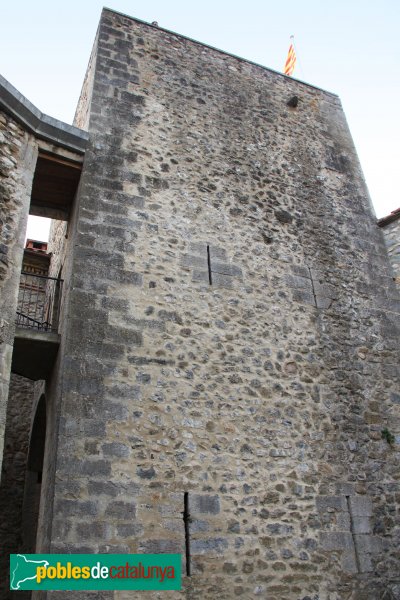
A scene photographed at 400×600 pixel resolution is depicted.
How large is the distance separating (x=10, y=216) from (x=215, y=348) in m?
2.35

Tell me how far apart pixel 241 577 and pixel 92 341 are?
2.45 meters

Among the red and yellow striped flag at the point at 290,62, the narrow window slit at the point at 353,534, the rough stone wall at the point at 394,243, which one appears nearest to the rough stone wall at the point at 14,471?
the narrow window slit at the point at 353,534

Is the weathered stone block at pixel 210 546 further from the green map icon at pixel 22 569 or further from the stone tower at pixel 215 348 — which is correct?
the green map icon at pixel 22 569

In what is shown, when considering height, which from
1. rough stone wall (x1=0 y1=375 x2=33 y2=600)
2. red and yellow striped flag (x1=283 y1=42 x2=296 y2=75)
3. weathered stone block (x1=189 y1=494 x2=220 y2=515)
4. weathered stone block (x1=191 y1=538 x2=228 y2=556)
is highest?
red and yellow striped flag (x1=283 y1=42 x2=296 y2=75)

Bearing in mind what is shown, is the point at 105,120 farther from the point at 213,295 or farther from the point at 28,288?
the point at 28,288

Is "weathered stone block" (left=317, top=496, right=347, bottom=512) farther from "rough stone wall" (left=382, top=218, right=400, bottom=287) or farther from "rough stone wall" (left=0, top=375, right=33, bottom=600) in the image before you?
"rough stone wall" (left=0, top=375, right=33, bottom=600)

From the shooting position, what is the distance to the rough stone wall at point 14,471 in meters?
7.71

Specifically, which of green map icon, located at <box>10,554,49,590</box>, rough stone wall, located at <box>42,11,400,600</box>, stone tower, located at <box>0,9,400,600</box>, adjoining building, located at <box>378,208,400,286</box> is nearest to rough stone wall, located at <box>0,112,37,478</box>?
stone tower, located at <box>0,9,400,600</box>

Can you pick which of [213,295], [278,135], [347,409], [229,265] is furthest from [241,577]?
[278,135]

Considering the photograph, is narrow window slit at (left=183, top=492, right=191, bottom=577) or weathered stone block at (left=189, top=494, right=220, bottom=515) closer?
narrow window slit at (left=183, top=492, right=191, bottom=577)

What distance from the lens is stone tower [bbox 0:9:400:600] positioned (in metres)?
4.74

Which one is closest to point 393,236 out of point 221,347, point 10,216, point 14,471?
point 221,347

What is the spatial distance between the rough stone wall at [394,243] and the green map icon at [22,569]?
218 inches

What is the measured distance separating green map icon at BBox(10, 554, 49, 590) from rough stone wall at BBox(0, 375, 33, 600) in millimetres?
3277
